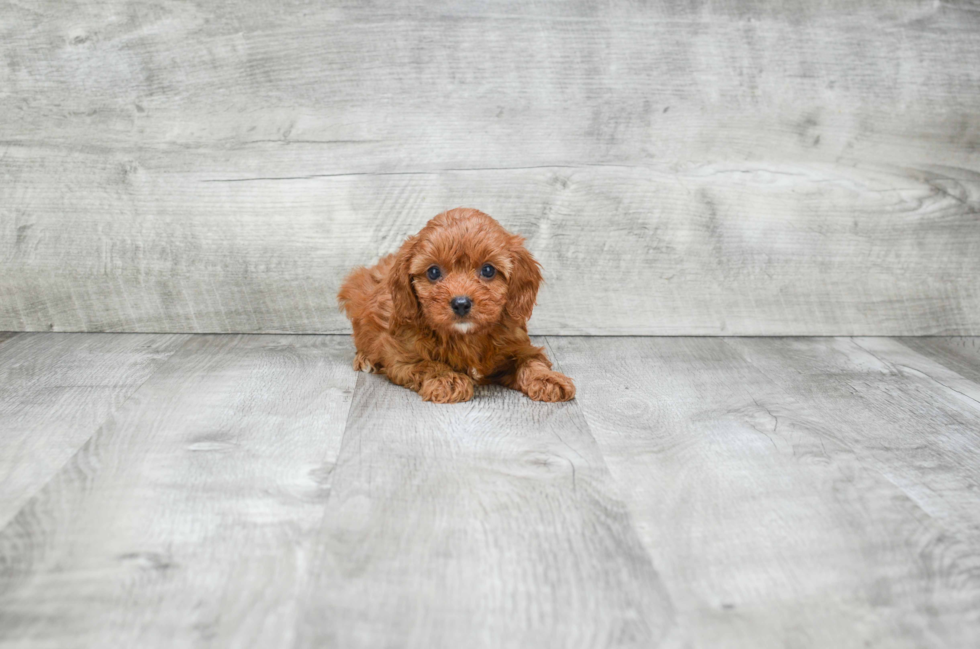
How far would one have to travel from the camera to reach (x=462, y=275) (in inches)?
85.7

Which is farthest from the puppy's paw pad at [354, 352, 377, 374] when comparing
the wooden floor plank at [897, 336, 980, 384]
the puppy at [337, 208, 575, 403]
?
the wooden floor plank at [897, 336, 980, 384]

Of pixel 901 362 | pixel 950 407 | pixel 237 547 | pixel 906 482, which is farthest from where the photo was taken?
pixel 901 362

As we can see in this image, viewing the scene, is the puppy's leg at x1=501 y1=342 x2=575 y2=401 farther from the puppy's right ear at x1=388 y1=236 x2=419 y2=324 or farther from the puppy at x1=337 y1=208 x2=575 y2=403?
the puppy's right ear at x1=388 y1=236 x2=419 y2=324

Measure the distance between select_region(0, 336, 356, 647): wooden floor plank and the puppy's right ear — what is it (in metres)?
0.29

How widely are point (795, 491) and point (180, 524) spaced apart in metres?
1.28

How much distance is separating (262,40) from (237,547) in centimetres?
200

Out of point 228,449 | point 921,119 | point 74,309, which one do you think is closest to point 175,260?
point 74,309

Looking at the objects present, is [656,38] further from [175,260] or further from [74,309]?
[74,309]

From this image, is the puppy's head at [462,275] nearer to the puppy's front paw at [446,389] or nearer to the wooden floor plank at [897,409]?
the puppy's front paw at [446,389]

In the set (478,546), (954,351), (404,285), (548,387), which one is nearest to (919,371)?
(954,351)

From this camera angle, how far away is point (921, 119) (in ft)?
9.96

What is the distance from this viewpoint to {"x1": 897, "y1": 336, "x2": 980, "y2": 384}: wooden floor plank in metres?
2.75

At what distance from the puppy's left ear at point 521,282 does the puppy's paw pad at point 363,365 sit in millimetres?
535

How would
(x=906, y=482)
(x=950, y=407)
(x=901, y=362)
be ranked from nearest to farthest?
(x=906, y=482) < (x=950, y=407) < (x=901, y=362)
